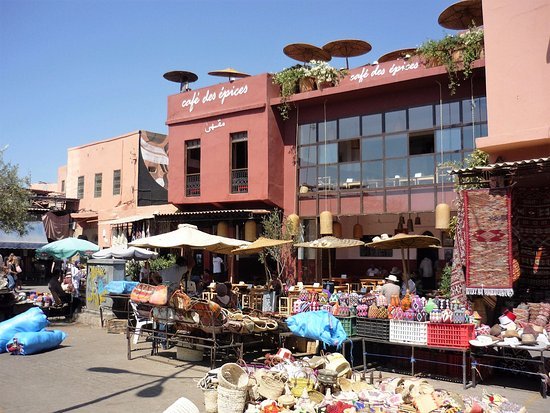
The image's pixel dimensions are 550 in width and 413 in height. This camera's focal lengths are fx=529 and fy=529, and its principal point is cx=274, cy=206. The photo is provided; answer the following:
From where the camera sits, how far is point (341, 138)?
18719 mm

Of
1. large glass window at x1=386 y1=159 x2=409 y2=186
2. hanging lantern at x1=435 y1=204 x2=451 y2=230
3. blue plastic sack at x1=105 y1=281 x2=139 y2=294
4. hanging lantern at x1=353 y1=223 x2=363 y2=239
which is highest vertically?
large glass window at x1=386 y1=159 x2=409 y2=186

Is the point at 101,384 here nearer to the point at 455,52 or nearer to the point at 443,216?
the point at 443,216

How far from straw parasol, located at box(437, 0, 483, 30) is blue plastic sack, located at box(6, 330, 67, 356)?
576 inches

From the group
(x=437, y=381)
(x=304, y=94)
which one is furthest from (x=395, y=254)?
(x=437, y=381)

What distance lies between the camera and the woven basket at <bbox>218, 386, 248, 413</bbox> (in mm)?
6586

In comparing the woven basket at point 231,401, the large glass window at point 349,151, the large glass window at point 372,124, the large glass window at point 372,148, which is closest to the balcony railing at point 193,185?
the large glass window at point 349,151

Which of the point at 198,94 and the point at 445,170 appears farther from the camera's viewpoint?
the point at 198,94

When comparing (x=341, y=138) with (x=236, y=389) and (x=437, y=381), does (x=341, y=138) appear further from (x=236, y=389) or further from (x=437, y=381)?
(x=236, y=389)

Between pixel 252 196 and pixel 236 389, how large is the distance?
43.9 feet

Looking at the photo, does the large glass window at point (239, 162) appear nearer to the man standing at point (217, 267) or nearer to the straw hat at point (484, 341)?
the man standing at point (217, 267)

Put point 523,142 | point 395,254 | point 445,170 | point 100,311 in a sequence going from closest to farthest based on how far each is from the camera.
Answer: point 523,142, point 100,311, point 445,170, point 395,254

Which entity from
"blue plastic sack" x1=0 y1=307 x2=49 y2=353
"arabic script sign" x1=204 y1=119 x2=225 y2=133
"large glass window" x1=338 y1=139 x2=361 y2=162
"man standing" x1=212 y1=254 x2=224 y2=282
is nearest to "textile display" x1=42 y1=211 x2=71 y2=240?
"man standing" x1=212 y1=254 x2=224 y2=282

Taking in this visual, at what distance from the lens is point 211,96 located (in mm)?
21547

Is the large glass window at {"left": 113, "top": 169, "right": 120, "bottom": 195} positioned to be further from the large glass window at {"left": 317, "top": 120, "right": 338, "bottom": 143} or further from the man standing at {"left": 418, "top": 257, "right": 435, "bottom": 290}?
the man standing at {"left": 418, "top": 257, "right": 435, "bottom": 290}
